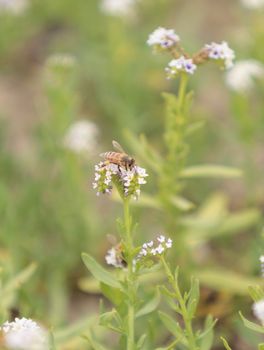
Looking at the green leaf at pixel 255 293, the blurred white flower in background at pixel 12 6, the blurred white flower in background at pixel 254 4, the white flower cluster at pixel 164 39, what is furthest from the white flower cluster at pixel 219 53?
the blurred white flower in background at pixel 12 6

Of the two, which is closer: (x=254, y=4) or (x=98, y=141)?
(x=254, y=4)

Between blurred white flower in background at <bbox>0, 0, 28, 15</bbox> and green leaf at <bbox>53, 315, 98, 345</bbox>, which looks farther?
blurred white flower in background at <bbox>0, 0, 28, 15</bbox>

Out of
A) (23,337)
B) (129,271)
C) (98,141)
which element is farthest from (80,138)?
(23,337)

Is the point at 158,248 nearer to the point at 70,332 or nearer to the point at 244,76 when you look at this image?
the point at 70,332

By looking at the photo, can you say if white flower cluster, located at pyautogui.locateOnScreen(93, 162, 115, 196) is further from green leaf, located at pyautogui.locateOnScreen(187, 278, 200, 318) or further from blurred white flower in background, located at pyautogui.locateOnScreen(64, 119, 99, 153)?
blurred white flower in background, located at pyautogui.locateOnScreen(64, 119, 99, 153)

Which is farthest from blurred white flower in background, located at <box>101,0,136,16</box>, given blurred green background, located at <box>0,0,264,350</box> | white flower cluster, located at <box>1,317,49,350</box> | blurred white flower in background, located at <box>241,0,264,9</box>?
white flower cluster, located at <box>1,317,49,350</box>

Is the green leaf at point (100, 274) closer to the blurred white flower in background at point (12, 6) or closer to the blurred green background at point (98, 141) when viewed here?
the blurred green background at point (98, 141)

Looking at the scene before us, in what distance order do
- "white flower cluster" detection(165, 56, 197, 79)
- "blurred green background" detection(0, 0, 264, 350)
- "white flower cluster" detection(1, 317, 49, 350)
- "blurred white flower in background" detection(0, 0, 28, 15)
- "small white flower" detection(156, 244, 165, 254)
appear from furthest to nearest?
1. "blurred white flower in background" detection(0, 0, 28, 15)
2. "blurred green background" detection(0, 0, 264, 350)
3. "white flower cluster" detection(165, 56, 197, 79)
4. "small white flower" detection(156, 244, 165, 254)
5. "white flower cluster" detection(1, 317, 49, 350)
